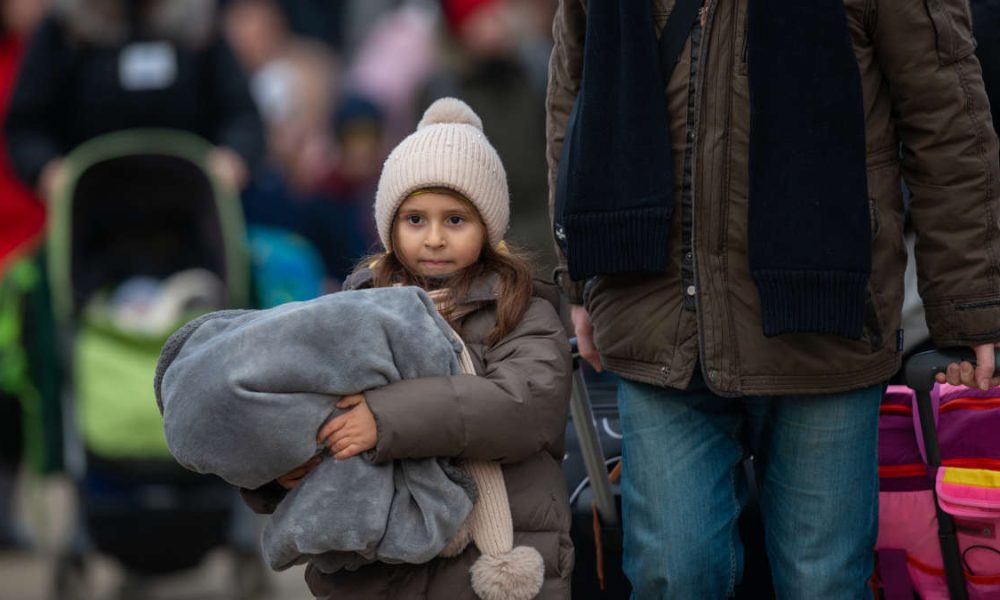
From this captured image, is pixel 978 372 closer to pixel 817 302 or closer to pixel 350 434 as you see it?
pixel 817 302

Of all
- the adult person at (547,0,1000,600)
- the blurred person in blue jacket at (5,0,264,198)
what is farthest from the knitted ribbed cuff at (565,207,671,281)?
the blurred person in blue jacket at (5,0,264,198)

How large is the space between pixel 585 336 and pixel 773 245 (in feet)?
1.95

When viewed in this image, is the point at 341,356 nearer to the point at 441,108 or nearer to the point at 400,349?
the point at 400,349

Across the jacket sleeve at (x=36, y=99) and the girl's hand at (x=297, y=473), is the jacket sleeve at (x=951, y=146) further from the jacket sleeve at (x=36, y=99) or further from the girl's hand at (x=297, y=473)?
the jacket sleeve at (x=36, y=99)

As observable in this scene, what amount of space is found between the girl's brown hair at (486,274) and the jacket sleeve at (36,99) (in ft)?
9.61

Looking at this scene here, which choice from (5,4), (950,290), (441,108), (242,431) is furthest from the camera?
(5,4)

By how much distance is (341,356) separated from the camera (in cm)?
295

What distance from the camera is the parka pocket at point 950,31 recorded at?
302cm

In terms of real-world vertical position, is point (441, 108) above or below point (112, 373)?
above

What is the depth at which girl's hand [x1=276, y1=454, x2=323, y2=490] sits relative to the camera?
2996 mm

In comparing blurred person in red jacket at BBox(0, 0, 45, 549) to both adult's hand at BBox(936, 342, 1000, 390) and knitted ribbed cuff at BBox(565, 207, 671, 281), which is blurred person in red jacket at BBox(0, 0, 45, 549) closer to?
knitted ribbed cuff at BBox(565, 207, 671, 281)

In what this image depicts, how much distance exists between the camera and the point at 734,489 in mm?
3361

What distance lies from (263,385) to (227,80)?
347 cm

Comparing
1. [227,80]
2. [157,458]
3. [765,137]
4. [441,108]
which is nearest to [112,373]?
[157,458]
